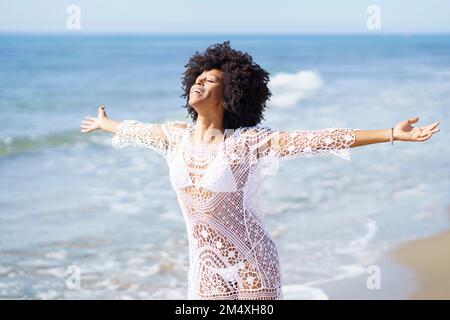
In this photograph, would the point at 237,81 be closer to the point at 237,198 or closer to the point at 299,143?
the point at 299,143

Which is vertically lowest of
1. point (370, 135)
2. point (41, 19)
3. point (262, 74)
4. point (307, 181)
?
point (370, 135)

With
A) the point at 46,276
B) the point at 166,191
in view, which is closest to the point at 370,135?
the point at 46,276

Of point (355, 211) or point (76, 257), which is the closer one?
point (76, 257)

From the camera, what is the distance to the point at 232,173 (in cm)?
407

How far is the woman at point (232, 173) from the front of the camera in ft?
13.4

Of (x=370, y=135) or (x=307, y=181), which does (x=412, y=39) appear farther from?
(x=370, y=135)

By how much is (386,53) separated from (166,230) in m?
15.5

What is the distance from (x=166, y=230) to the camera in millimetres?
9430

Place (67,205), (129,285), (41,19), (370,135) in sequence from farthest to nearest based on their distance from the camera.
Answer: (41,19) → (67,205) → (129,285) → (370,135)

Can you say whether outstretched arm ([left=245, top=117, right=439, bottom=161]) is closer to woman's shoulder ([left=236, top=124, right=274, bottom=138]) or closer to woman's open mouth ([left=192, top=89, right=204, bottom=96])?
woman's shoulder ([left=236, top=124, right=274, bottom=138])

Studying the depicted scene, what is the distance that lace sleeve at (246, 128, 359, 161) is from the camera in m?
4.07

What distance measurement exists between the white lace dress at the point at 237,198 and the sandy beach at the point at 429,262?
3237 mm

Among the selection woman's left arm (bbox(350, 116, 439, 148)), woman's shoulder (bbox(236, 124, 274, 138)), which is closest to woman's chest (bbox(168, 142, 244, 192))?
woman's shoulder (bbox(236, 124, 274, 138))

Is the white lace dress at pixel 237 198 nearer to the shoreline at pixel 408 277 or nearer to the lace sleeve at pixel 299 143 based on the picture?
the lace sleeve at pixel 299 143
